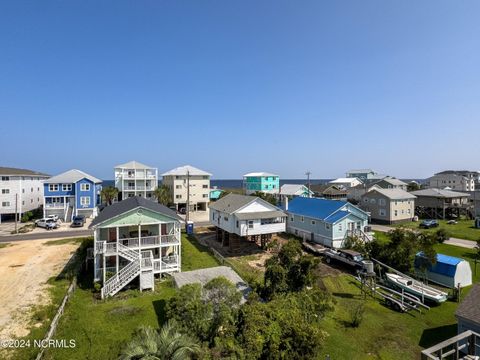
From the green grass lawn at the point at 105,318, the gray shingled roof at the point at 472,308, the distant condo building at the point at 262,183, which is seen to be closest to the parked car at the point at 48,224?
the green grass lawn at the point at 105,318

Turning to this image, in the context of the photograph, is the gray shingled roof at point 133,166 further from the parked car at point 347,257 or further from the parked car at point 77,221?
the parked car at point 347,257

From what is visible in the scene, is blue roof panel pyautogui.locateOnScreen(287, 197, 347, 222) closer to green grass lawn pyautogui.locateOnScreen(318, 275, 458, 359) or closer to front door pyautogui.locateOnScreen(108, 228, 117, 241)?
green grass lawn pyautogui.locateOnScreen(318, 275, 458, 359)

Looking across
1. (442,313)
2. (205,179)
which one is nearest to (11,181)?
(205,179)

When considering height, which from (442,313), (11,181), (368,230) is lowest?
(442,313)

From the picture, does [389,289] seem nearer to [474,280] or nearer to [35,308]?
[474,280]

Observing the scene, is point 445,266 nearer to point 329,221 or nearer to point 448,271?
point 448,271

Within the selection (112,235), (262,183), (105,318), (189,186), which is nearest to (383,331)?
(105,318)

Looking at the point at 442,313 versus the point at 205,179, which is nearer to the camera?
the point at 442,313
